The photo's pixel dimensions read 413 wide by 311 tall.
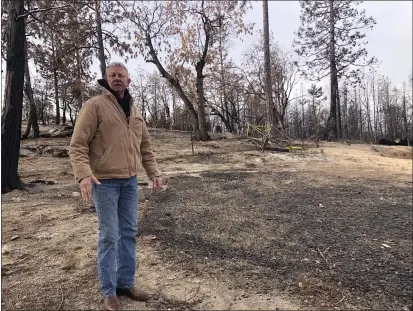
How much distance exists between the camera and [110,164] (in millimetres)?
2951

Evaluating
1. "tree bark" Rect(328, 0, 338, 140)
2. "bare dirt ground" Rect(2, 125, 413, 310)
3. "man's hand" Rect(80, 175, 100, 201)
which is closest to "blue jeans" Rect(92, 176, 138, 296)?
"man's hand" Rect(80, 175, 100, 201)

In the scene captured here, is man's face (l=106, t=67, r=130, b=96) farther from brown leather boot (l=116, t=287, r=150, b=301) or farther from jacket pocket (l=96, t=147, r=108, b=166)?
brown leather boot (l=116, t=287, r=150, b=301)

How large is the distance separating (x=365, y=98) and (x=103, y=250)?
65.7 meters

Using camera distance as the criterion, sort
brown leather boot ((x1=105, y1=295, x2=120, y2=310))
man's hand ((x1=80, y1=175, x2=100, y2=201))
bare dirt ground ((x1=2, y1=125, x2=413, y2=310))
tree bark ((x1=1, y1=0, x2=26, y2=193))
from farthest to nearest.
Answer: tree bark ((x1=1, y1=0, x2=26, y2=193)) < bare dirt ground ((x1=2, y1=125, x2=413, y2=310)) < brown leather boot ((x1=105, y1=295, x2=120, y2=310)) < man's hand ((x1=80, y1=175, x2=100, y2=201))

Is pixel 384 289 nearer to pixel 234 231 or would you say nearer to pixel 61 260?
pixel 234 231

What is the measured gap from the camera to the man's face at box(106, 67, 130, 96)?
304cm

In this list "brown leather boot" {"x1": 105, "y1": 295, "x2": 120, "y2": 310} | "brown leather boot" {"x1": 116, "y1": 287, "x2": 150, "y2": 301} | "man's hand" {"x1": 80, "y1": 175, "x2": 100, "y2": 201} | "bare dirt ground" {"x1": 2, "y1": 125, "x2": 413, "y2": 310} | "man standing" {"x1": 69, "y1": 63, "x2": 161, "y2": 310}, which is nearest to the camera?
"man's hand" {"x1": 80, "y1": 175, "x2": 100, "y2": 201}

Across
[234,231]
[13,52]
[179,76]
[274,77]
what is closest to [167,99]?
[274,77]

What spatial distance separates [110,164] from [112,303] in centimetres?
106

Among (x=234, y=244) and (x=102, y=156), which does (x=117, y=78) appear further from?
(x=234, y=244)

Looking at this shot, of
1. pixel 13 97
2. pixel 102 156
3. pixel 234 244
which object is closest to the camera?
pixel 102 156

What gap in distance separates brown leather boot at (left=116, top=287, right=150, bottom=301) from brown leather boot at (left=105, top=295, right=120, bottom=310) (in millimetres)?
198

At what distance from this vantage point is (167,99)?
45.8 m

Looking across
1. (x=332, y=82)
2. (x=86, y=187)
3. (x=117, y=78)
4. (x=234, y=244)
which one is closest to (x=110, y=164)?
(x=86, y=187)
